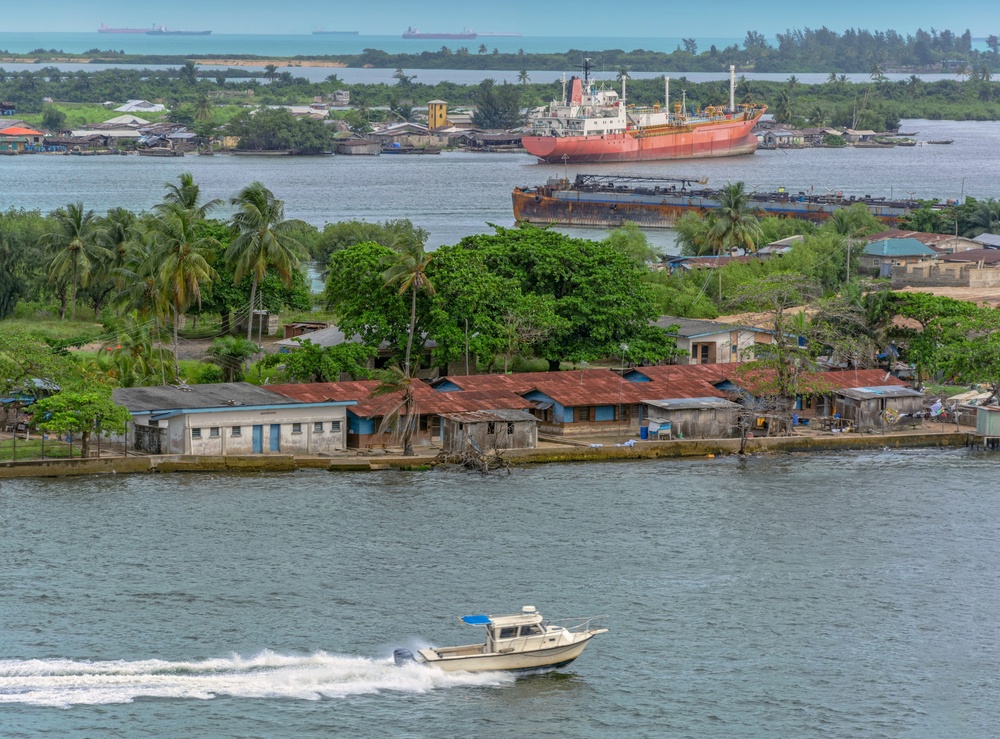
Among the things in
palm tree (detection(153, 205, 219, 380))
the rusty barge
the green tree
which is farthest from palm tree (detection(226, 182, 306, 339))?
the rusty barge

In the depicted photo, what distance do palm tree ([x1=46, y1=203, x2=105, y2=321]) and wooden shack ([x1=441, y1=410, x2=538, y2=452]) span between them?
71.6 feet

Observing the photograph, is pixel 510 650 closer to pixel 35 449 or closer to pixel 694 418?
pixel 35 449

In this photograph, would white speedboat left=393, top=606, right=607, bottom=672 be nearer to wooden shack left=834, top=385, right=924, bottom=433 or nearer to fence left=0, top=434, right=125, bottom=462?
fence left=0, top=434, right=125, bottom=462

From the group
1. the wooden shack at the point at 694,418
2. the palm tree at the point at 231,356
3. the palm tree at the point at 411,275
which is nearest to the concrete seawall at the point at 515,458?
the wooden shack at the point at 694,418

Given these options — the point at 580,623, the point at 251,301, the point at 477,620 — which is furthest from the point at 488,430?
the point at 477,620

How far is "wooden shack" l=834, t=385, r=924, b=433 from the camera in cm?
5203

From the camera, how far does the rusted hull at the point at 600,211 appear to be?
389 feet

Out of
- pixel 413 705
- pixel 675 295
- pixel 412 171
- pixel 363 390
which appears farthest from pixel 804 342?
pixel 412 171

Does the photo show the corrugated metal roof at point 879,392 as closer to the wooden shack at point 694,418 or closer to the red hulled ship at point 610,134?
the wooden shack at point 694,418

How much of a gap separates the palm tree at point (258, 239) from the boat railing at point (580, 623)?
Answer: 2592cm

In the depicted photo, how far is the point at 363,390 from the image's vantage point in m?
49.3

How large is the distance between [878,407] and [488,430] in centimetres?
1295

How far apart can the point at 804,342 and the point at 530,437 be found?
1336 cm

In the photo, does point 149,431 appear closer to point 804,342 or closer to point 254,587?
point 254,587
